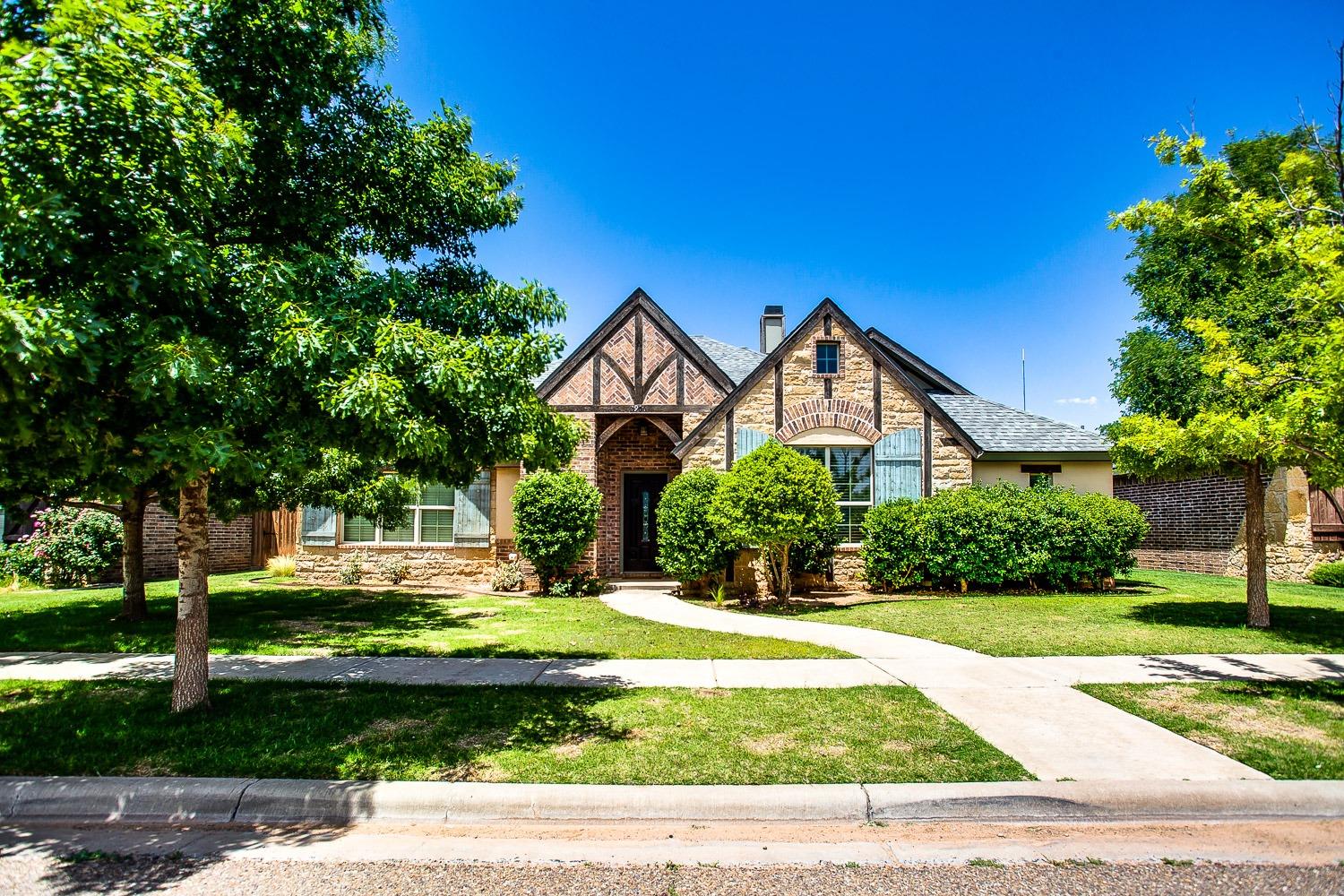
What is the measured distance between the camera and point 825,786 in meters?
4.43

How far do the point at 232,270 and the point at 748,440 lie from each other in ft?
36.3

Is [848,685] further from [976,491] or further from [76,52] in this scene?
[976,491]

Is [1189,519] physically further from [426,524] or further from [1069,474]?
[426,524]

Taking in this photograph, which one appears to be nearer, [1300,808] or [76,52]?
[76,52]

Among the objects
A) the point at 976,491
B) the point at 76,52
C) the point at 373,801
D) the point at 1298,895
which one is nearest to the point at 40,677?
the point at 373,801

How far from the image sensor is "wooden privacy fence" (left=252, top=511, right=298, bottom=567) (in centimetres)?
1973

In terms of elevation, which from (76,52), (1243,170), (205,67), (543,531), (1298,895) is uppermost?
(1243,170)

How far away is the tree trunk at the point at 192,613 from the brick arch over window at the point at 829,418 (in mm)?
10991

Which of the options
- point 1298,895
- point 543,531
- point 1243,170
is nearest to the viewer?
point 1298,895

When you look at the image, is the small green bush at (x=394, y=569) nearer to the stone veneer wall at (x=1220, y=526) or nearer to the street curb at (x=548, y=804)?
the street curb at (x=548, y=804)

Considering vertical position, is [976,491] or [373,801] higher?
[976,491]

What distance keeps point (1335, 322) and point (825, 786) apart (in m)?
5.70

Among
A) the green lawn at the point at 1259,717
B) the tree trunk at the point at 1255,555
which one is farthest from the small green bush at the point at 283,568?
the tree trunk at the point at 1255,555

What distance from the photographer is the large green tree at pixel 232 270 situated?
3.90 m
